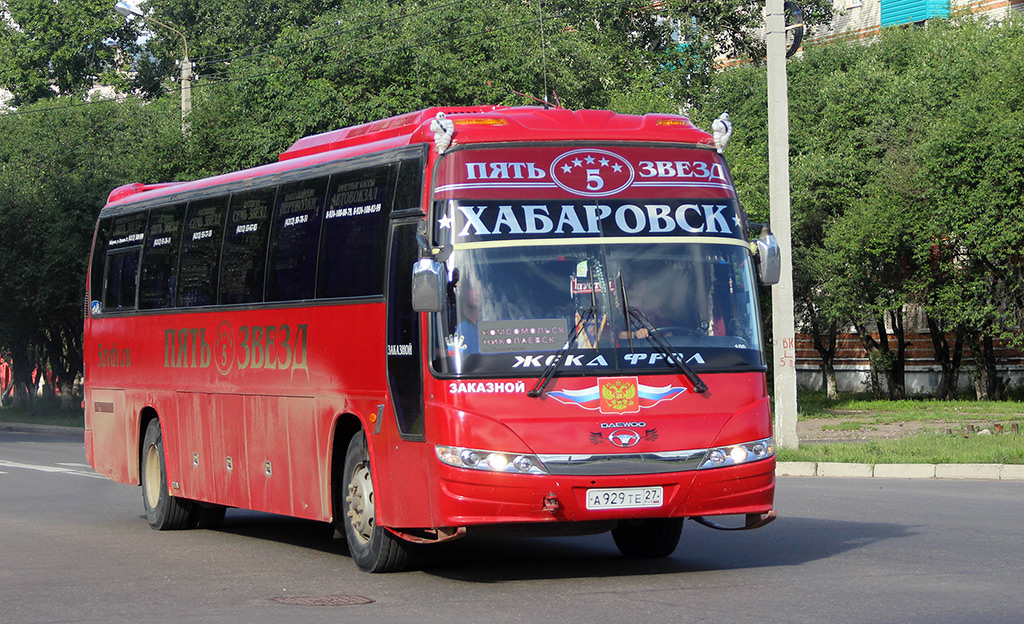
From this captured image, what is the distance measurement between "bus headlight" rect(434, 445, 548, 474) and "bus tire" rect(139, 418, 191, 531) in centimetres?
582

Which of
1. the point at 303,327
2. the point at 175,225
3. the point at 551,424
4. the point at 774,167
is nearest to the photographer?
the point at 551,424

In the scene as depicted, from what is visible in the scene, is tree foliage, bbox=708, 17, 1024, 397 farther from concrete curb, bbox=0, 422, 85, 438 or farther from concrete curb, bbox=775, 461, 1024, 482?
concrete curb, bbox=0, 422, 85, 438

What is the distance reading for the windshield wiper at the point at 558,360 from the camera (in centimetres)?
904

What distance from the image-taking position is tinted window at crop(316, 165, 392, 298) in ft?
33.3

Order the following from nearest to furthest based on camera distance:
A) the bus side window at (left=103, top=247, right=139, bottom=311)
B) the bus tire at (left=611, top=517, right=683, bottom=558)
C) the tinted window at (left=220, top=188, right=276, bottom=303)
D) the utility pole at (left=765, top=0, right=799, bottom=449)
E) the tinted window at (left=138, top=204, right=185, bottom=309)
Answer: the bus tire at (left=611, top=517, right=683, bottom=558), the tinted window at (left=220, top=188, right=276, bottom=303), the tinted window at (left=138, top=204, right=185, bottom=309), the bus side window at (left=103, top=247, right=139, bottom=311), the utility pole at (left=765, top=0, right=799, bottom=449)

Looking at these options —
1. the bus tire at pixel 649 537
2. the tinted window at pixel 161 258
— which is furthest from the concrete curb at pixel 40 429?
the bus tire at pixel 649 537

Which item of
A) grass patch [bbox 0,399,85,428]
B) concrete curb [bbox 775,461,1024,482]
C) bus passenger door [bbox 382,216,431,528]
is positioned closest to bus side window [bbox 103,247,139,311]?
bus passenger door [bbox 382,216,431,528]

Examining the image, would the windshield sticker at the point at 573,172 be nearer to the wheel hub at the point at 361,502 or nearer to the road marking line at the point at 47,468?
the wheel hub at the point at 361,502

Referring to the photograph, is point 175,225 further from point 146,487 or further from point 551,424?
point 551,424

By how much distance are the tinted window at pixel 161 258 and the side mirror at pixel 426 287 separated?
5.35 meters

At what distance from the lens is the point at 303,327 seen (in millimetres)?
11141

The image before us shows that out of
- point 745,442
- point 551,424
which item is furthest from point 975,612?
point 551,424

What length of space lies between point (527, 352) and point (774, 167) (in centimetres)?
1274

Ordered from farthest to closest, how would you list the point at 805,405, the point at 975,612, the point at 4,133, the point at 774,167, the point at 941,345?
the point at 4,133, the point at 941,345, the point at 805,405, the point at 774,167, the point at 975,612
